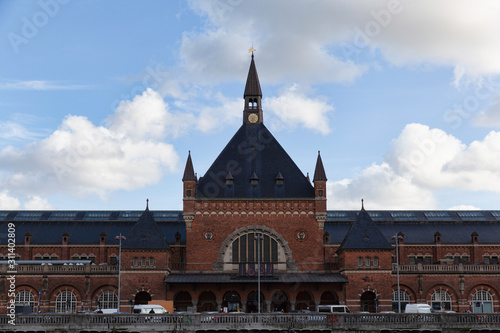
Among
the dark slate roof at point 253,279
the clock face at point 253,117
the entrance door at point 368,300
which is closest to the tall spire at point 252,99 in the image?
the clock face at point 253,117

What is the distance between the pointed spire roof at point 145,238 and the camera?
2913 inches

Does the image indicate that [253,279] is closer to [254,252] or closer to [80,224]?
[254,252]

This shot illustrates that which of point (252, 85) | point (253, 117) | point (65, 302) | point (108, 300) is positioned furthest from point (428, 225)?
point (65, 302)

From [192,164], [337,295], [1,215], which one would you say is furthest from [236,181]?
[1,215]

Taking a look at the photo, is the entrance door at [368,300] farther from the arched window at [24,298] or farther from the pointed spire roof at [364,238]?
the arched window at [24,298]

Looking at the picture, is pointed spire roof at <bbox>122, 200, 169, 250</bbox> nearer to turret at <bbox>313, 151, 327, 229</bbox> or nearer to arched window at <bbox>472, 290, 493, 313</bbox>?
turret at <bbox>313, 151, 327, 229</bbox>

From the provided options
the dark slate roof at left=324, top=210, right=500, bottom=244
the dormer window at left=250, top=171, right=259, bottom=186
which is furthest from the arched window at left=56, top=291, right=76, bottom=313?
the dark slate roof at left=324, top=210, right=500, bottom=244

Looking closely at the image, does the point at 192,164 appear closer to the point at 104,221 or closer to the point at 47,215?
the point at 104,221

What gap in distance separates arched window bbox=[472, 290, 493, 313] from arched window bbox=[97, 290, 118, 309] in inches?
1628

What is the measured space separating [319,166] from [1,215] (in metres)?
46.0

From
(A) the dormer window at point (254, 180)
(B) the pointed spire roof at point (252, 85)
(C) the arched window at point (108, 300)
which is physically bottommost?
(C) the arched window at point (108, 300)

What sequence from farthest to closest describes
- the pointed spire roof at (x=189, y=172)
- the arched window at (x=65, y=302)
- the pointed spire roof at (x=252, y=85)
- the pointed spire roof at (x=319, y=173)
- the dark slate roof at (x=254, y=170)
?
1. the pointed spire roof at (x=252, y=85)
2. the dark slate roof at (x=254, y=170)
3. the pointed spire roof at (x=319, y=173)
4. the pointed spire roof at (x=189, y=172)
5. the arched window at (x=65, y=302)

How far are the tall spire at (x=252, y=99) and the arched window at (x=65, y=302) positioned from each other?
30.0m

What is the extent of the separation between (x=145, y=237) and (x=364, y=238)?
81.3ft
